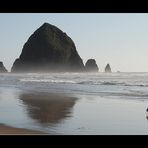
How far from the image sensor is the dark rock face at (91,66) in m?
81.2

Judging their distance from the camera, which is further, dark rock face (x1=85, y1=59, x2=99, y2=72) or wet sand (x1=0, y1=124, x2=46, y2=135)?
dark rock face (x1=85, y1=59, x2=99, y2=72)

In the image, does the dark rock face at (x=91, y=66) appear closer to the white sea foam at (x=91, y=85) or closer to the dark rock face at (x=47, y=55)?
the dark rock face at (x=47, y=55)

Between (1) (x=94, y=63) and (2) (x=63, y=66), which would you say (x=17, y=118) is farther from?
(1) (x=94, y=63)

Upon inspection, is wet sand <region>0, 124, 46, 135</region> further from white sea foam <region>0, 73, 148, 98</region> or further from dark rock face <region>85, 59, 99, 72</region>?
dark rock face <region>85, 59, 99, 72</region>

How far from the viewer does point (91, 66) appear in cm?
8350

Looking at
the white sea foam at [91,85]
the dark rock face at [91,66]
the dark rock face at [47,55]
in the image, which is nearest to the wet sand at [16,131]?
the white sea foam at [91,85]

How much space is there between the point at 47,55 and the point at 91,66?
54.2ft

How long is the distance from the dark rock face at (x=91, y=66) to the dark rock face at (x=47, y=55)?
3.24 metres

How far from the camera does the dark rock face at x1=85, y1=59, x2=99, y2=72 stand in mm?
81188

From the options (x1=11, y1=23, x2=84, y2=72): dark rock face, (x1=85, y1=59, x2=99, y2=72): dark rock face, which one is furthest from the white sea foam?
(x1=85, y1=59, x2=99, y2=72): dark rock face

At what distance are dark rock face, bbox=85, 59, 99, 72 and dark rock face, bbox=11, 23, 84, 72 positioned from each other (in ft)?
10.6
